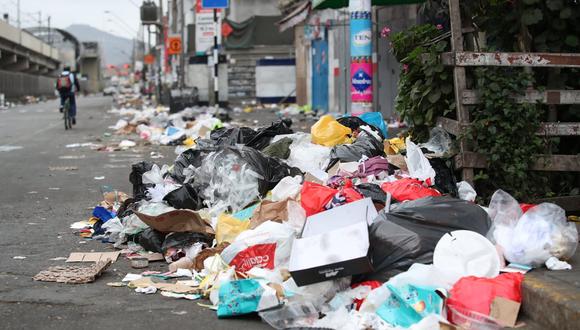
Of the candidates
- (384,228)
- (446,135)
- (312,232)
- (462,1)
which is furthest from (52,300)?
(462,1)

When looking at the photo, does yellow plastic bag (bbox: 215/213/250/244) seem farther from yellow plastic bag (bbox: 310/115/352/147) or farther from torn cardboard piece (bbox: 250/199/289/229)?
yellow plastic bag (bbox: 310/115/352/147)

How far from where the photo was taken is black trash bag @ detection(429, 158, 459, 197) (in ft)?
19.9

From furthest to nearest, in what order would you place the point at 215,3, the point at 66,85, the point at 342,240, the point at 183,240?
the point at 66,85 < the point at 215,3 < the point at 183,240 < the point at 342,240

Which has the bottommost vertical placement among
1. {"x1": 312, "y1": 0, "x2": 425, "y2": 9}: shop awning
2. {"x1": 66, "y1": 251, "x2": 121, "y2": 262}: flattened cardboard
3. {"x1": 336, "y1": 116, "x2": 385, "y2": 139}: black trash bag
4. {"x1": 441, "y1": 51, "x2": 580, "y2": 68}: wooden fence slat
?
{"x1": 66, "y1": 251, "x2": 121, "y2": 262}: flattened cardboard

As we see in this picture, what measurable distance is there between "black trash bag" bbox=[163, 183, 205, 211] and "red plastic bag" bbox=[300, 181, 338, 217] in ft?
4.21

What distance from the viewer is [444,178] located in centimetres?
617

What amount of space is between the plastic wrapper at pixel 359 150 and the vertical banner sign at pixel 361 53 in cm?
243

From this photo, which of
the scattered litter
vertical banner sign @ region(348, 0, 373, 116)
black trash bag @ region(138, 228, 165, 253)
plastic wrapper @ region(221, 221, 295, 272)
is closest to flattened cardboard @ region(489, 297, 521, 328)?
plastic wrapper @ region(221, 221, 295, 272)

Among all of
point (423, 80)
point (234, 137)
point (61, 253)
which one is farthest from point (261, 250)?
point (234, 137)

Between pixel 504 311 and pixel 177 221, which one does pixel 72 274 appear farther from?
pixel 504 311

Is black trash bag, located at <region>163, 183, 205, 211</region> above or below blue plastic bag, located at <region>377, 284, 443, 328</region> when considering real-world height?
above

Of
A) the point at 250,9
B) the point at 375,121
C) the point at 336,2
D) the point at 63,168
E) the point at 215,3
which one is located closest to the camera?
the point at 375,121

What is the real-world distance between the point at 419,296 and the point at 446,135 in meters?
2.78

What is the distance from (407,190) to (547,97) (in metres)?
1.43
